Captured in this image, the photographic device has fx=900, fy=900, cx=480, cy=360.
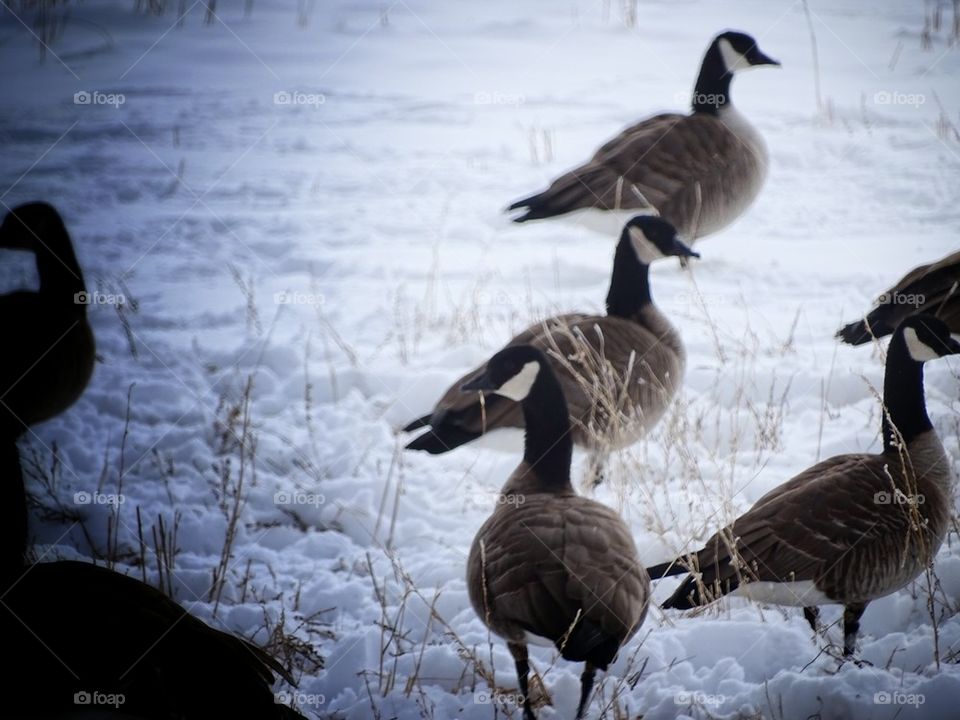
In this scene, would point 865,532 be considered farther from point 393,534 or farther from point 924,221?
point 924,221

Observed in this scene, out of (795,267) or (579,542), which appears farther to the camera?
(795,267)

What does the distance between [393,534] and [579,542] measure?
146 centimetres

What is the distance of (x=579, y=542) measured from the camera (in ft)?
10.0

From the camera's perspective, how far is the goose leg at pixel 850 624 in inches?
130

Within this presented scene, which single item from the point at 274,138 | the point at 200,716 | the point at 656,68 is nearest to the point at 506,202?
the point at 274,138
